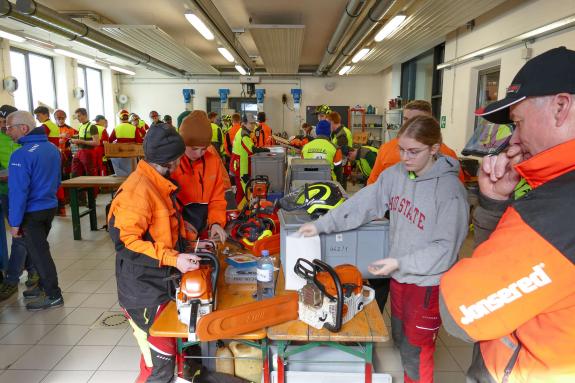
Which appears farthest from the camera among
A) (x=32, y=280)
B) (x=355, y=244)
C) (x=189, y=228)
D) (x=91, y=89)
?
(x=91, y=89)

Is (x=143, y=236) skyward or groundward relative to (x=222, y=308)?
skyward

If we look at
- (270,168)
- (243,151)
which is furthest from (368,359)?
(243,151)

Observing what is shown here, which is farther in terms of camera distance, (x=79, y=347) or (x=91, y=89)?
(x=91, y=89)

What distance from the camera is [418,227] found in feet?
6.15

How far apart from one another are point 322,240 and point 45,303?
3.22 meters

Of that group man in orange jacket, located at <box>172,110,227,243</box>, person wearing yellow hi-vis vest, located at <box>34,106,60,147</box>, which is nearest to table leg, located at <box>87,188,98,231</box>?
person wearing yellow hi-vis vest, located at <box>34,106,60,147</box>

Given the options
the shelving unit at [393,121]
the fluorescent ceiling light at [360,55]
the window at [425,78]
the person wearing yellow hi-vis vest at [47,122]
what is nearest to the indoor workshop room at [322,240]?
the person wearing yellow hi-vis vest at [47,122]

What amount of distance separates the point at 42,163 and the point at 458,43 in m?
7.29

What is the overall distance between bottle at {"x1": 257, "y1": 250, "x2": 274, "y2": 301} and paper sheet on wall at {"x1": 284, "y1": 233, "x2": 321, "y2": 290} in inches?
3.8

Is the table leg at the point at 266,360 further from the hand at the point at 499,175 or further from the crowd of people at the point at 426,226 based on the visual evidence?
the hand at the point at 499,175

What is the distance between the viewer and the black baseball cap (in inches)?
32.7

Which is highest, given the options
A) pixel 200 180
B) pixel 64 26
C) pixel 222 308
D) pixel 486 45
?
pixel 64 26

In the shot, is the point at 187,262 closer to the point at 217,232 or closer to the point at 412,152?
the point at 217,232

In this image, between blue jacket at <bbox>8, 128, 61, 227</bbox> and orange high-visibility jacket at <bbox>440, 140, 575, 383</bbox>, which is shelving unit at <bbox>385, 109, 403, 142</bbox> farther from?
orange high-visibility jacket at <bbox>440, 140, 575, 383</bbox>
